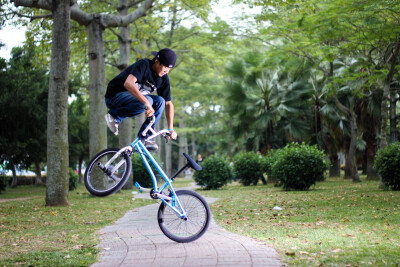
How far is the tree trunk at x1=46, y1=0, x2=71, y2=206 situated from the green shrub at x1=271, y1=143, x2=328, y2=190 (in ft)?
29.9

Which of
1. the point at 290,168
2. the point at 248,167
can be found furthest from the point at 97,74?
the point at 248,167

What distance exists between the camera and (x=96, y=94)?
14695mm

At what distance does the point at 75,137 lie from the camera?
32781 mm

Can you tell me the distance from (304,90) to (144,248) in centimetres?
2268

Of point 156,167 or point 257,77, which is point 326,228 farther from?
point 257,77

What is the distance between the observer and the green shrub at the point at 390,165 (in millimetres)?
14578

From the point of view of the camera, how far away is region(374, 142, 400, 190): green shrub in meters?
14.6

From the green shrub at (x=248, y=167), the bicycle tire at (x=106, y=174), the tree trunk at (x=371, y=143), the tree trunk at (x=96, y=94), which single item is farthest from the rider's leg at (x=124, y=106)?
the tree trunk at (x=371, y=143)

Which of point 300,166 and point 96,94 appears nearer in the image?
point 96,94

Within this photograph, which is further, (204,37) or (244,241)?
(204,37)

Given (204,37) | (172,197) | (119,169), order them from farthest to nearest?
1. (204,37)
2. (172,197)
3. (119,169)

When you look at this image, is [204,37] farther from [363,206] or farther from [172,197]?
[172,197]

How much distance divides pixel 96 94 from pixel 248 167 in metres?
11.2

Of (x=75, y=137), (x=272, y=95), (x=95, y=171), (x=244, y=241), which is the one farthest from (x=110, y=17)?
(x=75, y=137)
